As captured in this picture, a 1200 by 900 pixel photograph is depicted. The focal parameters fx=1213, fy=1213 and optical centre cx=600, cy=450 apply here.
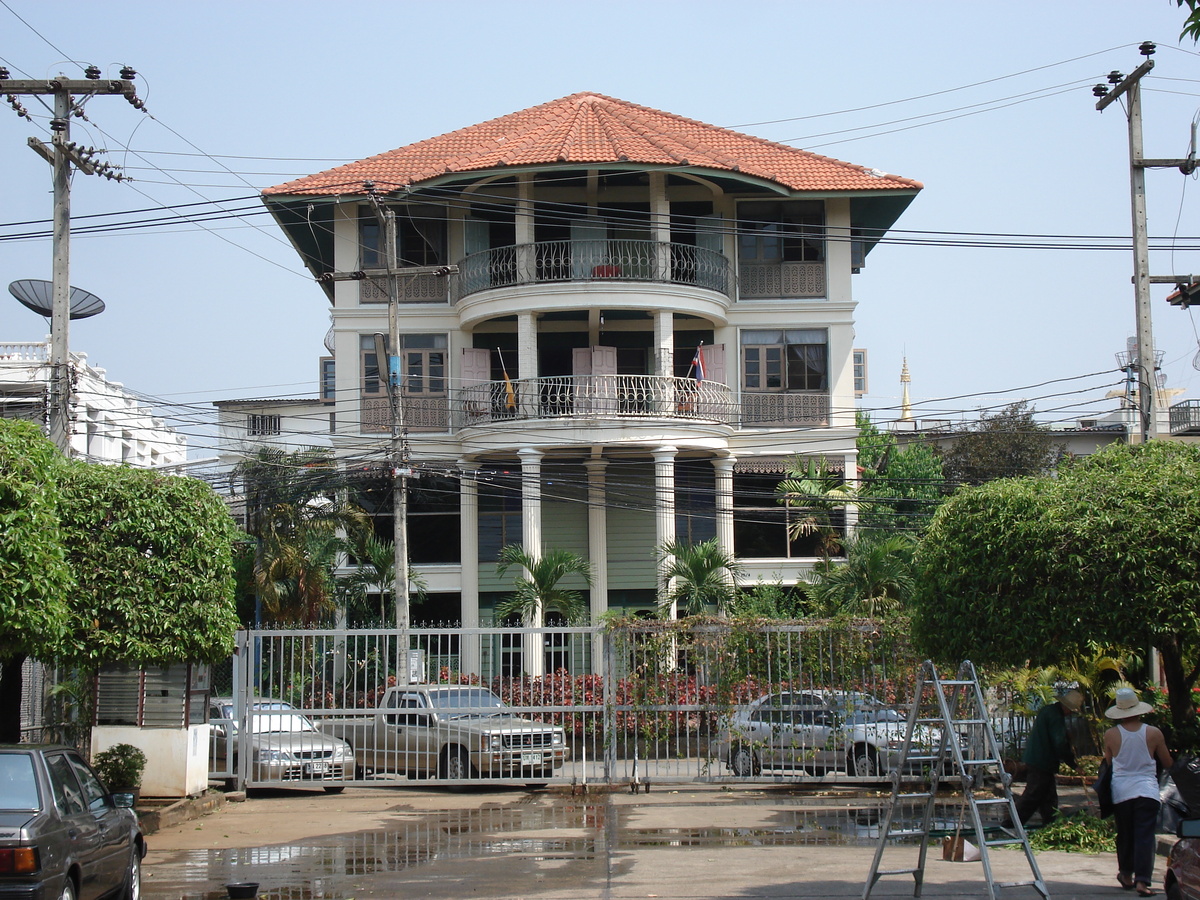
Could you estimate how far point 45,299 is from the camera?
66.7 feet

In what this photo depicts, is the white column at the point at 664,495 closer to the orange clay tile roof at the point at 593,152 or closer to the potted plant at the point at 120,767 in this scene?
the orange clay tile roof at the point at 593,152

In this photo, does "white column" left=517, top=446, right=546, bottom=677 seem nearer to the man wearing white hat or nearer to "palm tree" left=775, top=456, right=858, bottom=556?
"palm tree" left=775, top=456, right=858, bottom=556

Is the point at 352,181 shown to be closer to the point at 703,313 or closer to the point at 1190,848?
the point at 703,313

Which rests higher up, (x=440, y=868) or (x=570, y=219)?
(x=570, y=219)

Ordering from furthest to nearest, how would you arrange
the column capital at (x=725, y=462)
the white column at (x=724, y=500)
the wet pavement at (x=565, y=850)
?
1. the column capital at (x=725, y=462)
2. the white column at (x=724, y=500)
3. the wet pavement at (x=565, y=850)

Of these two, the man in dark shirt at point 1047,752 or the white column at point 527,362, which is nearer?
the man in dark shirt at point 1047,752

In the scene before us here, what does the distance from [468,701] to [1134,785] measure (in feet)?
30.1

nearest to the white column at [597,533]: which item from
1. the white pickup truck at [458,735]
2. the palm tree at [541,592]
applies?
the palm tree at [541,592]

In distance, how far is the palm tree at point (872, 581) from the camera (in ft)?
77.4

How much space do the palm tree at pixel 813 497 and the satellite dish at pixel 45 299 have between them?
47.6ft

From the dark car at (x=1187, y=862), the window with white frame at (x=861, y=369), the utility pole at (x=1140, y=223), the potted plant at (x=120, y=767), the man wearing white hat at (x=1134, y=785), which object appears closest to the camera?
the dark car at (x=1187, y=862)

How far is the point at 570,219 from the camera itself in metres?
27.6

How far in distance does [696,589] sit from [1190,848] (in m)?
16.5

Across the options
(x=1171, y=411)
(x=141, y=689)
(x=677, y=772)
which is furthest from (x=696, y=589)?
(x=1171, y=411)
